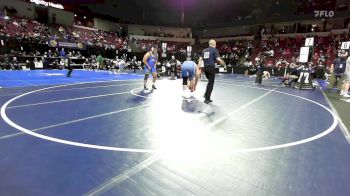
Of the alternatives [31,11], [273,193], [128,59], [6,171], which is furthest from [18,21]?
[273,193]

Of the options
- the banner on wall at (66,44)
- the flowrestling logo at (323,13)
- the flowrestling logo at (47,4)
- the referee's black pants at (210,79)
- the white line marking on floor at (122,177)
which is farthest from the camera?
the flowrestling logo at (47,4)

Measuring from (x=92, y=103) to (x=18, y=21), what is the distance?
1121 inches

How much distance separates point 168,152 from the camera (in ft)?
11.1

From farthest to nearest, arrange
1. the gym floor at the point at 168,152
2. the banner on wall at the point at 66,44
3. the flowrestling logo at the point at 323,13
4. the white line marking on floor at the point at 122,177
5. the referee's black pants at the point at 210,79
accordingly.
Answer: the flowrestling logo at the point at 323,13
the banner on wall at the point at 66,44
the referee's black pants at the point at 210,79
the gym floor at the point at 168,152
the white line marking on floor at the point at 122,177

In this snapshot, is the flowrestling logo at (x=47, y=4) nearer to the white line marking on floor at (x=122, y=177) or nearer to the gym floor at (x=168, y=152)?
the gym floor at (x=168, y=152)

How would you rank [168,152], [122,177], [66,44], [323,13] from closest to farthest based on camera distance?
[122,177], [168,152], [66,44], [323,13]

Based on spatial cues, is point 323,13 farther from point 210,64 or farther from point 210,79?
point 210,79

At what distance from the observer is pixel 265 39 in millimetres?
35781

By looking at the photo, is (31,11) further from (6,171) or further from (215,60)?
(6,171)

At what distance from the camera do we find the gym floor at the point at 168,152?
248 cm

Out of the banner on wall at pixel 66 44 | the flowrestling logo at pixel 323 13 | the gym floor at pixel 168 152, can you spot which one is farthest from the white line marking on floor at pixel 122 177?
the flowrestling logo at pixel 323 13

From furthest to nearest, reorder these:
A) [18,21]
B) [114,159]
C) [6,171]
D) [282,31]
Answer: [282,31] → [18,21] → [114,159] → [6,171]

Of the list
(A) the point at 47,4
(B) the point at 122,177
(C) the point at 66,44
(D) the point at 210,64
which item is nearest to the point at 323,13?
(D) the point at 210,64

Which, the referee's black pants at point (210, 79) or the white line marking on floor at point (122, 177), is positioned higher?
the referee's black pants at point (210, 79)
